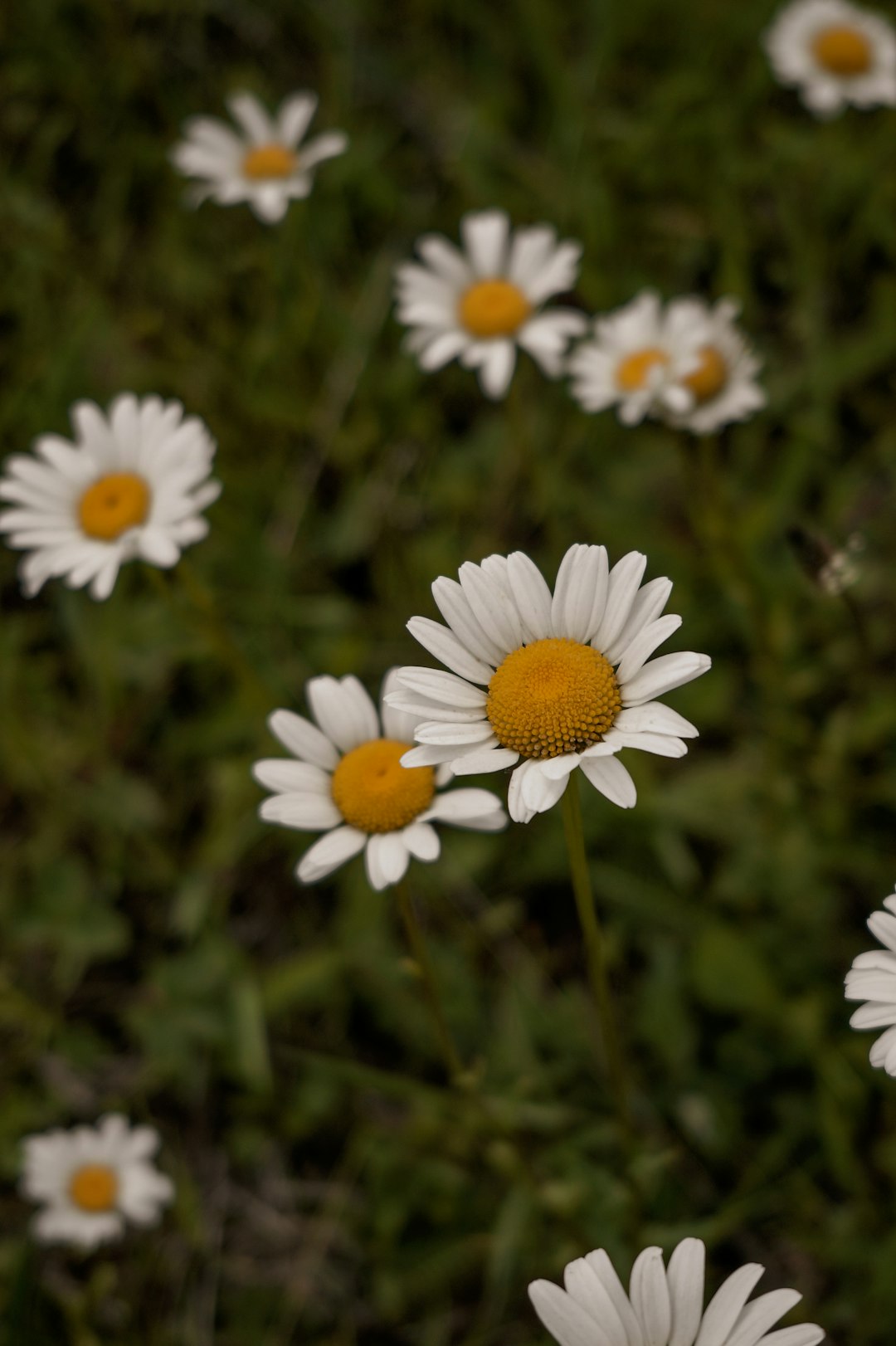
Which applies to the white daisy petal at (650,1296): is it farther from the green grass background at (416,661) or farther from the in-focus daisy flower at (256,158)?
the in-focus daisy flower at (256,158)

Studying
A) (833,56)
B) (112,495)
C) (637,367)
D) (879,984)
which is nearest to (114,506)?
(112,495)

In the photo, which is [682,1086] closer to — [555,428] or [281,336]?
[555,428]

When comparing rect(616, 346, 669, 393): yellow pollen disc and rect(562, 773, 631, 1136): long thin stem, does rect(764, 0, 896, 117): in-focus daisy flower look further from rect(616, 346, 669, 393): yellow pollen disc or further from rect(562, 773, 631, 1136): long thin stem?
rect(562, 773, 631, 1136): long thin stem

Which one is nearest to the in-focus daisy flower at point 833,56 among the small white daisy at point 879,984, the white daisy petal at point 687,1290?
the small white daisy at point 879,984

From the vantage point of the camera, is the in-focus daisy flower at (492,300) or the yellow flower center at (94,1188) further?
the in-focus daisy flower at (492,300)

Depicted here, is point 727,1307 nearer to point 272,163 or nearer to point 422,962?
point 422,962
